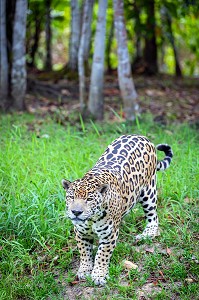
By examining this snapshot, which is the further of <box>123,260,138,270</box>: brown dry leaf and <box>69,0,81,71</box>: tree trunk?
<box>69,0,81,71</box>: tree trunk

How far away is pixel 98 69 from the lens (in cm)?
1045

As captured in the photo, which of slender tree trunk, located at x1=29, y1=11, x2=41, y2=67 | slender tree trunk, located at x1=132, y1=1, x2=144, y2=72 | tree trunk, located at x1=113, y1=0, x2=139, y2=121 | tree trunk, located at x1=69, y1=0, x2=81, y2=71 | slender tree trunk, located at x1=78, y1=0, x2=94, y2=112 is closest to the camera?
→ tree trunk, located at x1=113, y1=0, x2=139, y2=121

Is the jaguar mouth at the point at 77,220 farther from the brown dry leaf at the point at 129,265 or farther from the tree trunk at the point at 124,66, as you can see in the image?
the tree trunk at the point at 124,66

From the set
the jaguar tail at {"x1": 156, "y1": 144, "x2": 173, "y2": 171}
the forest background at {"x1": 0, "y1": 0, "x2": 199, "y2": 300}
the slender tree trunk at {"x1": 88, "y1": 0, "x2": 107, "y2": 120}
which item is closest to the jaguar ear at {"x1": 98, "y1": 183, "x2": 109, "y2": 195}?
the forest background at {"x1": 0, "y1": 0, "x2": 199, "y2": 300}

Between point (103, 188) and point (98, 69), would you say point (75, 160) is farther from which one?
point (98, 69)

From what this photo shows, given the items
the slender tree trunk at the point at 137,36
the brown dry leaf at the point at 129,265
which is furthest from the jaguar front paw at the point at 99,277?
the slender tree trunk at the point at 137,36

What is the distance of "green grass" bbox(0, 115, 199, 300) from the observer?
5.68 m

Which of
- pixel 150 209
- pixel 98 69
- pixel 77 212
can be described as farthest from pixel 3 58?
pixel 77 212

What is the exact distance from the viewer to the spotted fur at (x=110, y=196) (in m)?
5.24

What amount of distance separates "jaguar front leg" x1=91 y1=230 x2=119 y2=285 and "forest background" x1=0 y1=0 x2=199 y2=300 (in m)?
0.11

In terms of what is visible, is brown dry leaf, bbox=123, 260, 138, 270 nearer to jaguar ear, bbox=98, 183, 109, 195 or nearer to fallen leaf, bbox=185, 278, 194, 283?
fallen leaf, bbox=185, 278, 194, 283

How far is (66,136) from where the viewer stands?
8719mm

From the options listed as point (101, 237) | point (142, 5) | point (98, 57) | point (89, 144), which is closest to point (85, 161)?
point (89, 144)

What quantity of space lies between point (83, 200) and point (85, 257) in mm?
864
